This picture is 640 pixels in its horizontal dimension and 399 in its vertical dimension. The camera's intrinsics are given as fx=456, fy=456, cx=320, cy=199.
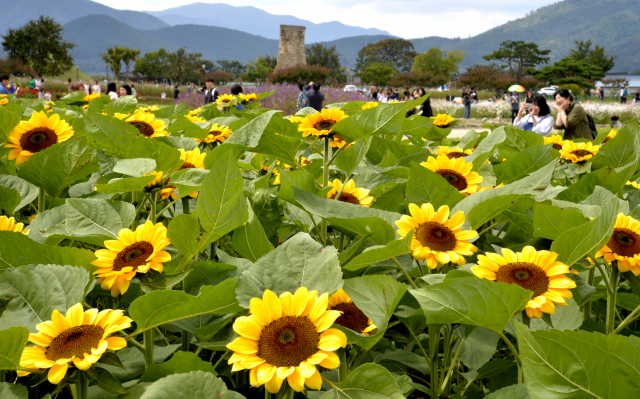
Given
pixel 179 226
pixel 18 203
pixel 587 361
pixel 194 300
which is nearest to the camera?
pixel 587 361

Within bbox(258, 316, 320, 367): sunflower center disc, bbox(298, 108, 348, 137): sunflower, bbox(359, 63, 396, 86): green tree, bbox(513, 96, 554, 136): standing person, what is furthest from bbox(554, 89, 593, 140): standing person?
bbox(359, 63, 396, 86): green tree

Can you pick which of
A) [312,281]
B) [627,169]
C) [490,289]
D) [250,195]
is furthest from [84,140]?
[627,169]

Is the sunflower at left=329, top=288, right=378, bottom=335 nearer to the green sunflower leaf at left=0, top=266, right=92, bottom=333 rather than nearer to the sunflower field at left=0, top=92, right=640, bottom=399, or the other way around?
the sunflower field at left=0, top=92, right=640, bottom=399

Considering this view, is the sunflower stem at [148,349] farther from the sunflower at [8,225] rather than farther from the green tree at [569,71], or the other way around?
the green tree at [569,71]

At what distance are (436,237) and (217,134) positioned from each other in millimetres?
1374

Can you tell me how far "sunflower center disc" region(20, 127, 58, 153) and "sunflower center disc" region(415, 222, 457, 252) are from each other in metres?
1.23

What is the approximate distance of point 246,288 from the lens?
2.54 ft

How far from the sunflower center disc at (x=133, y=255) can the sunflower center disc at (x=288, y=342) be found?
34 cm

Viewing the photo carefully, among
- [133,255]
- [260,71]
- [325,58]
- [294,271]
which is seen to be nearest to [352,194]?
[294,271]

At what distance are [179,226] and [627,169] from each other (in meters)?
1.30

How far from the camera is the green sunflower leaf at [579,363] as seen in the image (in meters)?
0.60

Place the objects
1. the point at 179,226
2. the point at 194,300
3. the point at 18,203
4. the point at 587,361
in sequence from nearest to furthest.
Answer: the point at 587,361
the point at 194,300
the point at 179,226
the point at 18,203

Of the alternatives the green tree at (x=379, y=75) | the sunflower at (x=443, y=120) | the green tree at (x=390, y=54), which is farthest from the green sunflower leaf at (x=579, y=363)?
the green tree at (x=390, y=54)

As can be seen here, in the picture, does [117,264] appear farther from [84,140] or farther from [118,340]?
[84,140]
